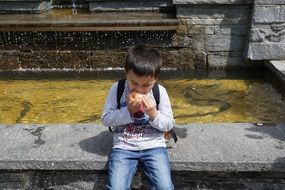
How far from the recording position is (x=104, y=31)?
6445 mm

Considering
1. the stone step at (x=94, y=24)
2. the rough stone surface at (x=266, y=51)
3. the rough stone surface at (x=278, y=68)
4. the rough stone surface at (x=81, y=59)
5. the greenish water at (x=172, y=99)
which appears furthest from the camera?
the rough stone surface at (x=81, y=59)

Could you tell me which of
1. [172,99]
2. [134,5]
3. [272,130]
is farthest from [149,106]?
[134,5]

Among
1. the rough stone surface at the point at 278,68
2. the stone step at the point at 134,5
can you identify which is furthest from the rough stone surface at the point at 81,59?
the rough stone surface at the point at 278,68

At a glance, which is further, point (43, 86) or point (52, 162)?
point (43, 86)

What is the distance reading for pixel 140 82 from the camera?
2.45 meters

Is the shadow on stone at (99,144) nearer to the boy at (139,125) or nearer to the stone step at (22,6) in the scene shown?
the boy at (139,125)

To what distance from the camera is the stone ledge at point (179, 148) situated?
250 cm

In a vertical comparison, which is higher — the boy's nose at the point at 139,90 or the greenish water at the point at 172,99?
the boy's nose at the point at 139,90

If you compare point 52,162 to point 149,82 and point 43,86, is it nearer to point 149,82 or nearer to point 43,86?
point 149,82

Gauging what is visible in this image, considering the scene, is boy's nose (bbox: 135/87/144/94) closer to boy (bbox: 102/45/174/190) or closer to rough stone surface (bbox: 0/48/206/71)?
boy (bbox: 102/45/174/190)

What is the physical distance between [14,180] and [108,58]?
13.8 ft

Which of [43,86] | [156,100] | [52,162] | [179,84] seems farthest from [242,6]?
[52,162]

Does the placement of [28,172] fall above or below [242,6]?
below

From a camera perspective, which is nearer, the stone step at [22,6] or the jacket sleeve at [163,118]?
the jacket sleeve at [163,118]
